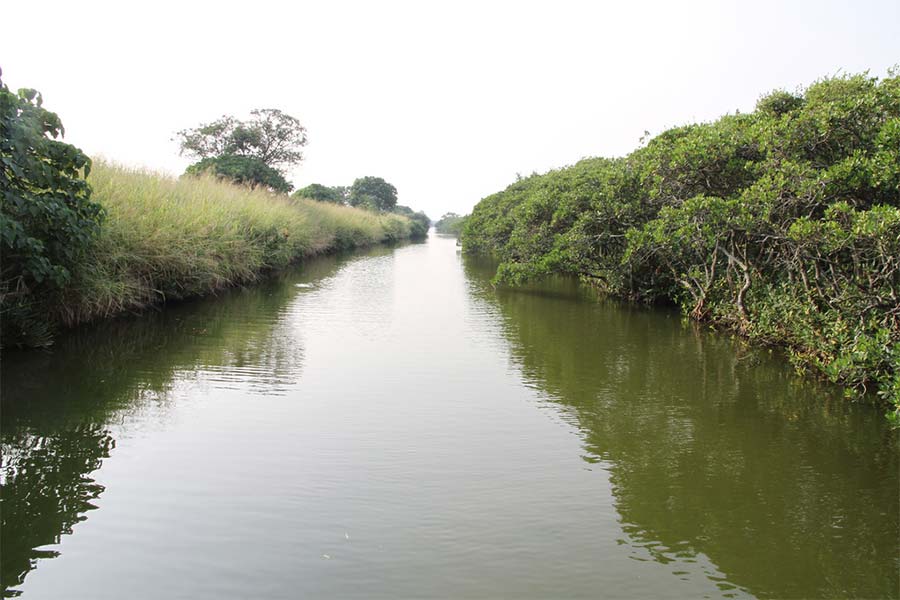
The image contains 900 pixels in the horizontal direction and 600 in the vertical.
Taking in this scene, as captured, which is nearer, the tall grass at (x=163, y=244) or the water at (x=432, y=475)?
the water at (x=432, y=475)

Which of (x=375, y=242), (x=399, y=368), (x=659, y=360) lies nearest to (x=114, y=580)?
(x=399, y=368)

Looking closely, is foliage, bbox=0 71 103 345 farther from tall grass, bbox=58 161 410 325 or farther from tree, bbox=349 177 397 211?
tree, bbox=349 177 397 211

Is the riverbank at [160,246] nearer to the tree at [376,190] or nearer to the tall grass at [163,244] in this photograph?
the tall grass at [163,244]

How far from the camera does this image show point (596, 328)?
1055 cm

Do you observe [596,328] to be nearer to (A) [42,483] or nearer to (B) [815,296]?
(B) [815,296]

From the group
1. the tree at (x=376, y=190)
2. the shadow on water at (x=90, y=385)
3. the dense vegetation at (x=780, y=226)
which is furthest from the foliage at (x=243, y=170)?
the tree at (x=376, y=190)

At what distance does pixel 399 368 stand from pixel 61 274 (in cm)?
403

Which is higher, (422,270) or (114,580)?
(422,270)

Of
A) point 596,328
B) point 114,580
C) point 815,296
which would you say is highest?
point 815,296

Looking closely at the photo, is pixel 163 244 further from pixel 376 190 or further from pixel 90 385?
pixel 376 190

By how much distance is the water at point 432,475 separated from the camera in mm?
3260

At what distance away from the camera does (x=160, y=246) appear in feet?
33.2

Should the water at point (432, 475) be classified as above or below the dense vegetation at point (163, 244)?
below

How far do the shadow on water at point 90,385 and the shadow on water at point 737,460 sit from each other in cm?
336
